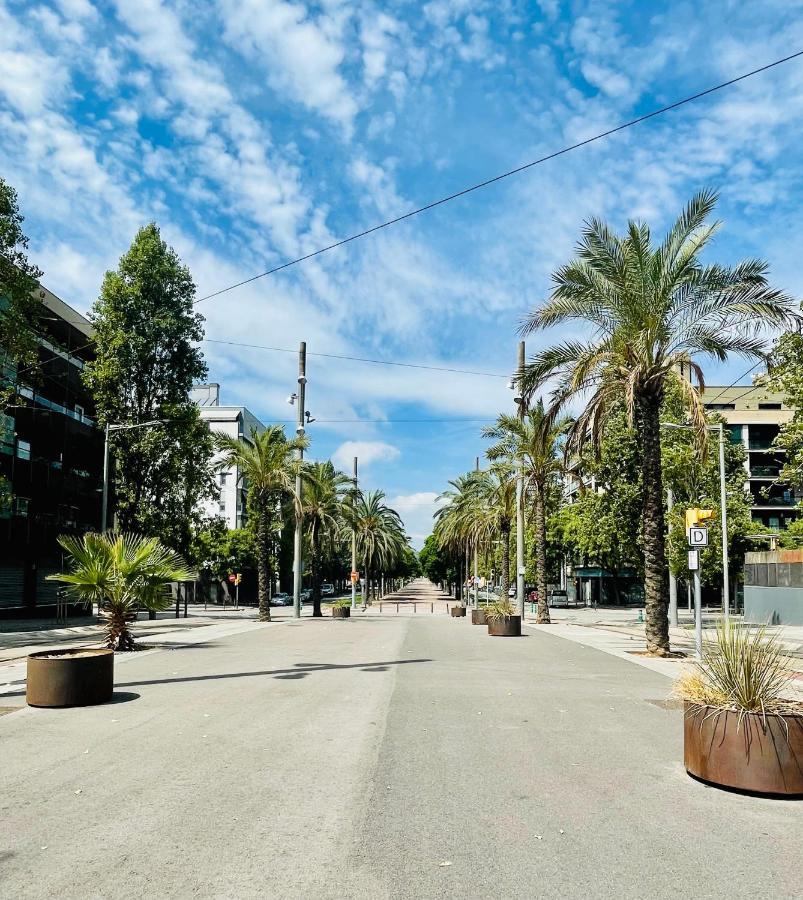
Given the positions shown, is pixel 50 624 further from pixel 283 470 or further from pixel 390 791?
pixel 390 791

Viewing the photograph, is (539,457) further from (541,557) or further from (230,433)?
(230,433)

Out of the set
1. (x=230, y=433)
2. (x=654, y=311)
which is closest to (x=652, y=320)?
(x=654, y=311)

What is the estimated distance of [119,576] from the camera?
16438 millimetres

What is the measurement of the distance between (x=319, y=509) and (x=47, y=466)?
13.3 meters

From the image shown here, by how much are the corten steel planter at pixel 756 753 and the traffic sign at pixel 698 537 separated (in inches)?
395

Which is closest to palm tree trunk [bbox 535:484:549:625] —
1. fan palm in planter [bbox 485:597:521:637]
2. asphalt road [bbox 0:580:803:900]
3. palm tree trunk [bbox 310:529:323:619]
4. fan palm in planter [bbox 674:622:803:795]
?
fan palm in planter [bbox 485:597:521:637]

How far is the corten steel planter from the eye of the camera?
646cm

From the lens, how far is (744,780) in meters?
6.54

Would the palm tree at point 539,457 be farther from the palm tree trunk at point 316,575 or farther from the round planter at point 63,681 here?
the round planter at point 63,681

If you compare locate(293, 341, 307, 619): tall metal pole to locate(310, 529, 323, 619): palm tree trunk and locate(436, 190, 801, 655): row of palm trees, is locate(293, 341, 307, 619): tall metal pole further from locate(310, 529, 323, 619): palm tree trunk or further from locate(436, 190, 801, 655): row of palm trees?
locate(436, 190, 801, 655): row of palm trees

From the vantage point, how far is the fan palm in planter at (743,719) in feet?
21.2

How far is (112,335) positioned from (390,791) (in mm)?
34133

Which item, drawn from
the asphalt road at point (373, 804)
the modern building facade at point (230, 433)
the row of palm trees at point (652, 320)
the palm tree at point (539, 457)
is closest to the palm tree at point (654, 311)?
the row of palm trees at point (652, 320)

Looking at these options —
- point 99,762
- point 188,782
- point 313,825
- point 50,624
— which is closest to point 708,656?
point 313,825
